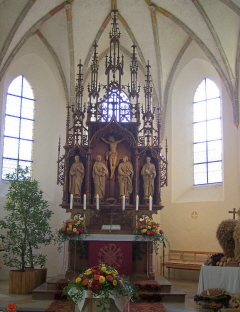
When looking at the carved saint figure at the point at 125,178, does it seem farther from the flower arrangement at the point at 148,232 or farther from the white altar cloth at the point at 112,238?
the white altar cloth at the point at 112,238

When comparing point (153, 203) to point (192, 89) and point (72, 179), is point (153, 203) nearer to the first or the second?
point (72, 179)

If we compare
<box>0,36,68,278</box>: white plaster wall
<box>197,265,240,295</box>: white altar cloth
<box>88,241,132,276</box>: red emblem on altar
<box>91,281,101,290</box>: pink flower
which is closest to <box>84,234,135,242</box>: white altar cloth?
<box>88,241,132,276</box>: red emblem on altar

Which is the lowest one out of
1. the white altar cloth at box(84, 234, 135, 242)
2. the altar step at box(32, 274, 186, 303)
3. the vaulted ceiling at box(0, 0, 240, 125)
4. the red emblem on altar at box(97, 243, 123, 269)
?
the altar step at box(32, 274, 186, 303)

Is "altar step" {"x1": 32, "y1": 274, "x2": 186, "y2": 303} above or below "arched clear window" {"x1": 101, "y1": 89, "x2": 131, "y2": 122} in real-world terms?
below

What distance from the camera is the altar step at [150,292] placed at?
38.3ft

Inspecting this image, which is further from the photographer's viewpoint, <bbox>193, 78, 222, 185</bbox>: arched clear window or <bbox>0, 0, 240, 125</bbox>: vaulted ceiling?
<bbox>193, 78, 222, 185</bbox>: arched clear window

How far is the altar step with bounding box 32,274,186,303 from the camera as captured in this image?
11664 mm

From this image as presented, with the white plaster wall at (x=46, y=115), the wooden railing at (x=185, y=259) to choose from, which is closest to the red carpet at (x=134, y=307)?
the wooden railing at (x=185, y=259)

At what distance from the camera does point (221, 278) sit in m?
11.0

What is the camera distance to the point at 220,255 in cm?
1187

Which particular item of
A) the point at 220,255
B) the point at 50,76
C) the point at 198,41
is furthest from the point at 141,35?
the point at 220,255

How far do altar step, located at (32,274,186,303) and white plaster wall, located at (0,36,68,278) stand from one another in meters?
6.10

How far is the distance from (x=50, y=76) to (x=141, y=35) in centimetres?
414

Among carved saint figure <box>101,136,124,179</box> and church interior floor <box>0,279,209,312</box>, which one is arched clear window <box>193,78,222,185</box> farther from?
church interior floor <box>0,279,209,312</box>
